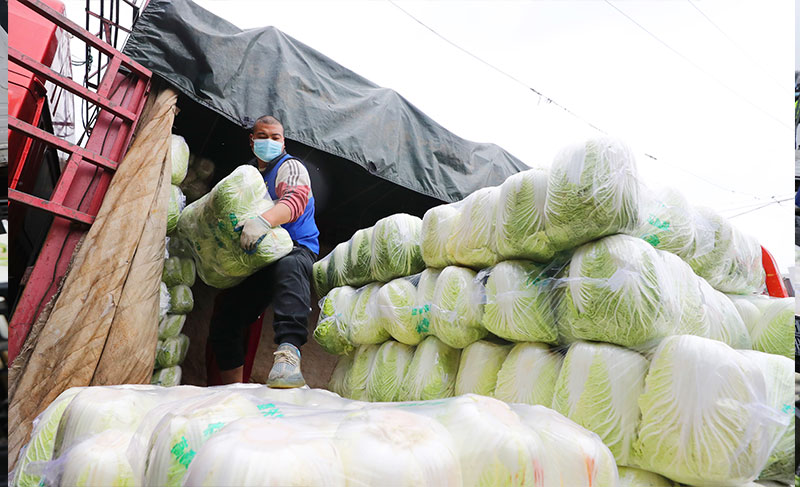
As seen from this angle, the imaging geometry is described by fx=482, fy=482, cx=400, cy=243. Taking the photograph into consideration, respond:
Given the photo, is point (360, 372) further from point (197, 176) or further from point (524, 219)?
point (197, 176)

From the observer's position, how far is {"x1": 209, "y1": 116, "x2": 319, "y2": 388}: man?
182cm

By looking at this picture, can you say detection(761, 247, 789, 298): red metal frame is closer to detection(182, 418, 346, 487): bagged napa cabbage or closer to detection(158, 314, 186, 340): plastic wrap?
detection(182, 418, 346, 487): bagged napa cabbage

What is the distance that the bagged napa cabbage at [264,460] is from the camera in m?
0.59

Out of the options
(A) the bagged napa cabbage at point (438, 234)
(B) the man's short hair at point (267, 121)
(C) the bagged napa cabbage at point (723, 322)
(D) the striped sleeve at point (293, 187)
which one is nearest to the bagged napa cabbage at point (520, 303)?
(A) the bagged napa cabbage at point (438, 234)

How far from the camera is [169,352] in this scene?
245 cm

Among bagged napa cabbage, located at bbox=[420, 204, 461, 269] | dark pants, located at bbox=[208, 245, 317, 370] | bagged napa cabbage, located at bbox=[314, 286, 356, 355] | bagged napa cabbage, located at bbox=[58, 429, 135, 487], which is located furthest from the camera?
bagged napa cabbage, located at bbox=[314, 286, 356, 355]

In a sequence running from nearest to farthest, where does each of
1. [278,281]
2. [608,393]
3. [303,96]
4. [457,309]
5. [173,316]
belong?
[608,393] < [457,309] < [278,281] < [173,316] < [303,96]

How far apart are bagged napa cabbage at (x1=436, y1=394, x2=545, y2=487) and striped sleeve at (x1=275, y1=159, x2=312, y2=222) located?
1.41 meters

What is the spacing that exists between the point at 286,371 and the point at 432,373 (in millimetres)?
494

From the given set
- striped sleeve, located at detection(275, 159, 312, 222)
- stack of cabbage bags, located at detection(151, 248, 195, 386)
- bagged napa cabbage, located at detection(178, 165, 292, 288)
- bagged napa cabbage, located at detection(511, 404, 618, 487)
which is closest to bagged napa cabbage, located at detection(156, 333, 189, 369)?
stack of cabbage bags, located at detection(151, 248, 195, 386)

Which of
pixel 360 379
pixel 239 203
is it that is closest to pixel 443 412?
pixel 360 379

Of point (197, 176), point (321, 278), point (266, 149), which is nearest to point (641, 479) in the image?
point (321, 278)

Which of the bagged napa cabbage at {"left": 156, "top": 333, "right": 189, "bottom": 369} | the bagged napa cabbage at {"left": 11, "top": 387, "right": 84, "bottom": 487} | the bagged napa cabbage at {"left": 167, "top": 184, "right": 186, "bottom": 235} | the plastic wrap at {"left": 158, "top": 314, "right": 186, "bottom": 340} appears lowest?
the bagged napa cabbage at {"left": 156, "top": 333, "right": 189, "bottom": 369}

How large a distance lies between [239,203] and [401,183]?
3.96 ft
